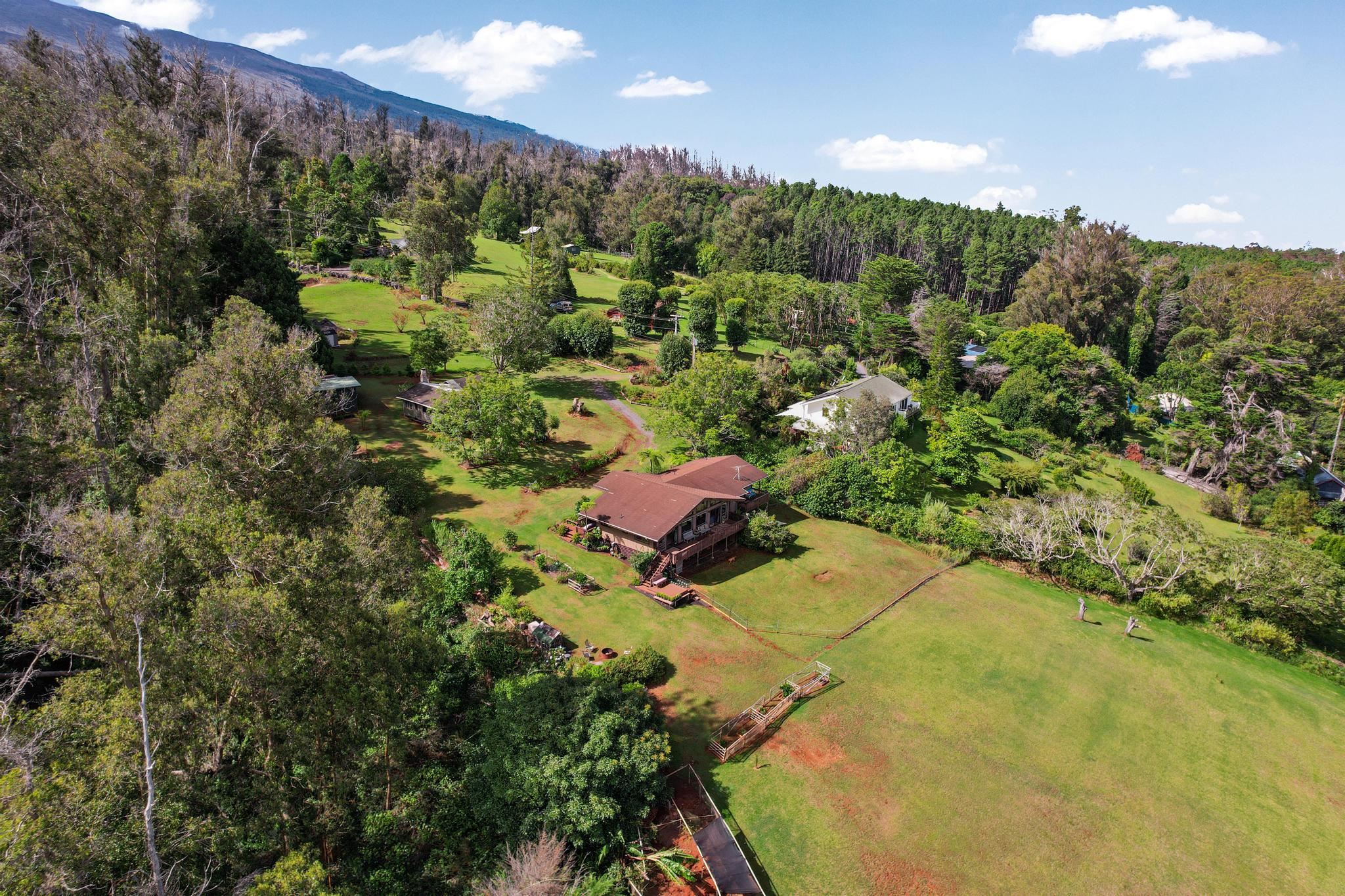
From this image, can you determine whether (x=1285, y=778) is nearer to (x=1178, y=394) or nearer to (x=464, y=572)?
(x=464, y=572)

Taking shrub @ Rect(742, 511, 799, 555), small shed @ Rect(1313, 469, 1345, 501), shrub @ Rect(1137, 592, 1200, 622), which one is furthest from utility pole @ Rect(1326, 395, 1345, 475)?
shrub @ Rect(742, 511, 799, 555)

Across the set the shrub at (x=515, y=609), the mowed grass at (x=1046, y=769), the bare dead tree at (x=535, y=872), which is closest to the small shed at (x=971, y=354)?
the mowed grass at (x=1046, y=769)

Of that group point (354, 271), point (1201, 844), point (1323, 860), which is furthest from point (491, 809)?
point (354, 271)

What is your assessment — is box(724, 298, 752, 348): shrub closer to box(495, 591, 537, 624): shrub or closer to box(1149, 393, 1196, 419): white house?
box(1149, 393, 1196, 419): white house

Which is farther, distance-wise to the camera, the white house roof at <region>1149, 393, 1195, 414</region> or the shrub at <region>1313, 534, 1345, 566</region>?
the white house roof at <region>1149, 393, 1195, 414</region>

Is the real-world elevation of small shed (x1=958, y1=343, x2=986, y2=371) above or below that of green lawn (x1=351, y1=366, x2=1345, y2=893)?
above

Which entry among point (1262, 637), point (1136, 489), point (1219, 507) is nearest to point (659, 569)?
point (1262, 637)

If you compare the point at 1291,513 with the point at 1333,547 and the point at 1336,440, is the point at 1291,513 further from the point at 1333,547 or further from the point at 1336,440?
the point at 1336,440
